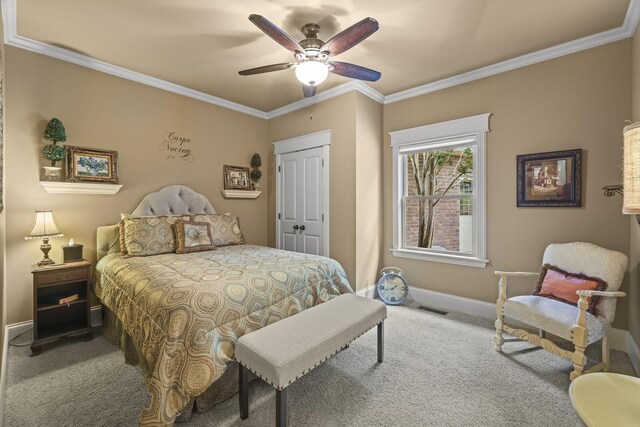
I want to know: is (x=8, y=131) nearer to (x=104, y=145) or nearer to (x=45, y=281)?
(x=104, y=145)

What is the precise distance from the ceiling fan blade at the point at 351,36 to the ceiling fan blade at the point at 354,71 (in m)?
0.15

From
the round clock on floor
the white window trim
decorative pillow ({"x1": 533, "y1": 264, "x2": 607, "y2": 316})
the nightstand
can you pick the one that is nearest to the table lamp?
the nightstand

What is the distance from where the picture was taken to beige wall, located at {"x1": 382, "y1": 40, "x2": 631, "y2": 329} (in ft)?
8.53

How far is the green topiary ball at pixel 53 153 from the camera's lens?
9.03 ft

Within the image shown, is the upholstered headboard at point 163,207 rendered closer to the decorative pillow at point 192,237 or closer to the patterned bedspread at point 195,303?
the patterned bedspread at point 195,303

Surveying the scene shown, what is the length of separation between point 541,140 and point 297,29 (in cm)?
265

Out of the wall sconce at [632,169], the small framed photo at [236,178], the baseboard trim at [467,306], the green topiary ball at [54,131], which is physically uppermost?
the green topiary ball at [54,131]

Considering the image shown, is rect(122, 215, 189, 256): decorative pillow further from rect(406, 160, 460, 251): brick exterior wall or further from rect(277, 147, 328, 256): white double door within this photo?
rect(406, 160, 460, 251): brick exterior wall

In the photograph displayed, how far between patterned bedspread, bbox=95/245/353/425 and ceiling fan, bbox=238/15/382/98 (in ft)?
5.29

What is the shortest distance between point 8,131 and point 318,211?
128 inches

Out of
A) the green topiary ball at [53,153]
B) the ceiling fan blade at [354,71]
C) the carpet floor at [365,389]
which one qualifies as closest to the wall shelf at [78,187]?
the green topiary ball at [53,153]

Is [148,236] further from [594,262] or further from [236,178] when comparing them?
[594,262]

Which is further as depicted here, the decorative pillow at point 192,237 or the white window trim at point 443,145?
the white window trim at point 443,145

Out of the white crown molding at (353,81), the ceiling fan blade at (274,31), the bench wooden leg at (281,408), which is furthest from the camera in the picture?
the white crown molding at (353,81)
